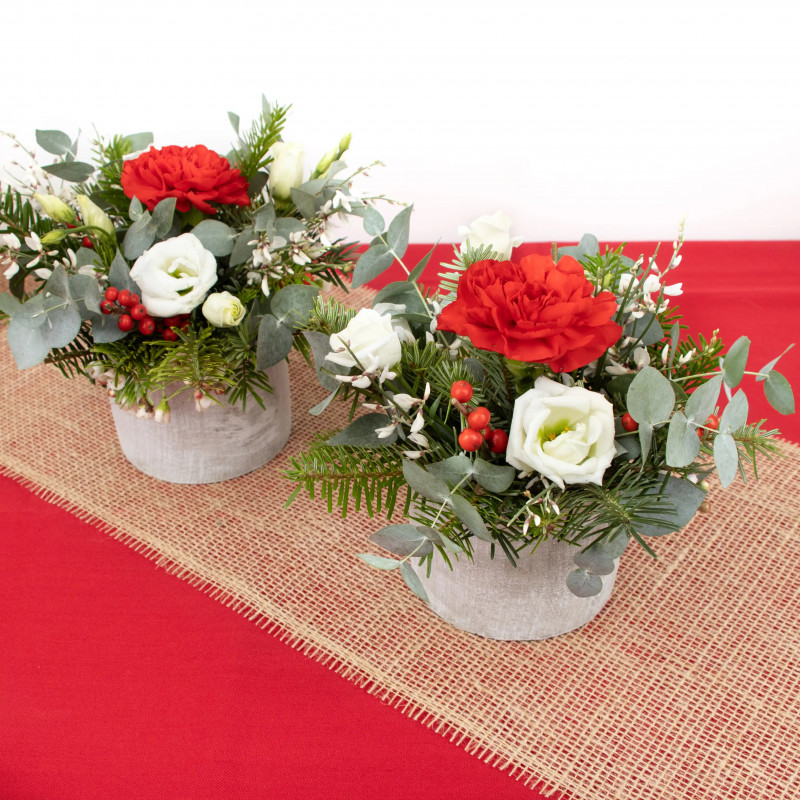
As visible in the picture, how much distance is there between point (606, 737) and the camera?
0.56m

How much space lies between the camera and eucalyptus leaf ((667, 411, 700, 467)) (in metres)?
0.47

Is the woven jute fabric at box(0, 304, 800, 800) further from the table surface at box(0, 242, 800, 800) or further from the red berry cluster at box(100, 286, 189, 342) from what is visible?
Answer: the red berry cluster at box(100, 286, 189, 342)

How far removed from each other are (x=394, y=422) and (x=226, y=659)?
0.74 ft

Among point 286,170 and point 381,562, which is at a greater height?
point 286,170

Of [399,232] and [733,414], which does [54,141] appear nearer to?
[399,232]

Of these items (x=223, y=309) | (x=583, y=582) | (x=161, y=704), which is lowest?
(x=161, y=704)

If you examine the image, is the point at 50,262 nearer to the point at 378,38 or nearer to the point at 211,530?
the point at 211,530

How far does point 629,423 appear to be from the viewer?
1.70 feet

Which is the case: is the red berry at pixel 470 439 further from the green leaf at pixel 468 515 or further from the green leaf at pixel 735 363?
the green leaf at pixel 735 363

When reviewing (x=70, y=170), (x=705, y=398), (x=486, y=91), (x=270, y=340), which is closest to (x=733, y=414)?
(x=705, y=398)

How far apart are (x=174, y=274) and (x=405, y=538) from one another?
0.94 ft

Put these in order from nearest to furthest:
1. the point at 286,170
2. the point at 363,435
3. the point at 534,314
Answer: the point at 534,314 → the point at 363,435 → the point at 286,170

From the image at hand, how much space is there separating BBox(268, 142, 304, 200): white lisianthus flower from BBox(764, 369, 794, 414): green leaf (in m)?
Answer: 0.39

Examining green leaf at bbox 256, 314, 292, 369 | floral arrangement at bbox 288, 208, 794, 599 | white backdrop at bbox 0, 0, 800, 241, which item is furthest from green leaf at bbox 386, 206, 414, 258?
white backdrop at bbox 0, 0, 800, 241
